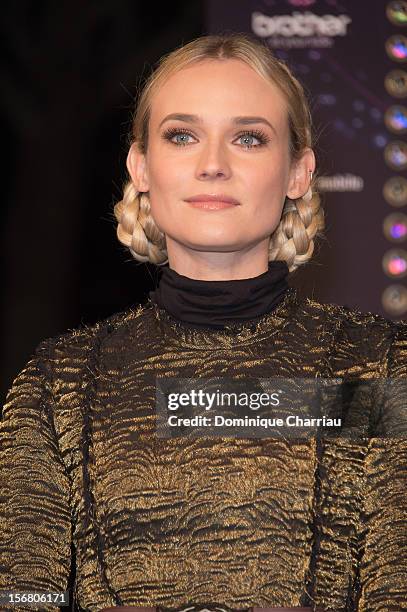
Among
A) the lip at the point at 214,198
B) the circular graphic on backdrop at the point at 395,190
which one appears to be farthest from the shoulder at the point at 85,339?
the circular graphic on backdrop at the point at 395,190

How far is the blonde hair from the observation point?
74.8 inches

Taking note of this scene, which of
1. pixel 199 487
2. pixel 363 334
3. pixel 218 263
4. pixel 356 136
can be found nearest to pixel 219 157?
pixel 218 263

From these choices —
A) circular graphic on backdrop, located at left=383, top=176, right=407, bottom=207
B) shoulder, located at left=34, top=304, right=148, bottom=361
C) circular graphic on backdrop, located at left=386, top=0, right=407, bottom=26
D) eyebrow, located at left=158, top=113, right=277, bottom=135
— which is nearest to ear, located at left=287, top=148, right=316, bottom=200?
eyebrow, located at left=158, top=113, right=277, bottom=135

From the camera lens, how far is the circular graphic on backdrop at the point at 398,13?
2.36 meters

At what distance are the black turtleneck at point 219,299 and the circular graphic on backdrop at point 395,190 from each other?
531mm

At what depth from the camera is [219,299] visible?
6.07ft

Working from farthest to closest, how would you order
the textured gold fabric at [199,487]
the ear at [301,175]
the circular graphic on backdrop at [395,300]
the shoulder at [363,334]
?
the circular graphic on backdrop at [395,300]
the ear at [301,175]
the shoulder at [363,334]
the textured gold fabric at [199,487]

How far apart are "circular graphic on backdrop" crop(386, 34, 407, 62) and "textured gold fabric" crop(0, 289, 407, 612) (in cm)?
66

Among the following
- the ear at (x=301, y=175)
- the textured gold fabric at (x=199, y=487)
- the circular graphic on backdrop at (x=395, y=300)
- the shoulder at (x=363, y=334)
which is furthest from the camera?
the circular graphic on backdrop at (x=395, y=300)

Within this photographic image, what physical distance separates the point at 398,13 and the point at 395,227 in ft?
1.26

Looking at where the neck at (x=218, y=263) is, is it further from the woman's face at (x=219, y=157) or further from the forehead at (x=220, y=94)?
the forehead at (x=220, y=94)

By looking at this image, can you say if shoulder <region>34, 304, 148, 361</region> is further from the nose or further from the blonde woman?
the nose

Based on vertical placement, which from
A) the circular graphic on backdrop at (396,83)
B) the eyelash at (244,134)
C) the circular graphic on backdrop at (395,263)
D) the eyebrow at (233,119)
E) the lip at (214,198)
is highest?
the circular graphic on backdrop at (396,83)

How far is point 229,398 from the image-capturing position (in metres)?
1.82
